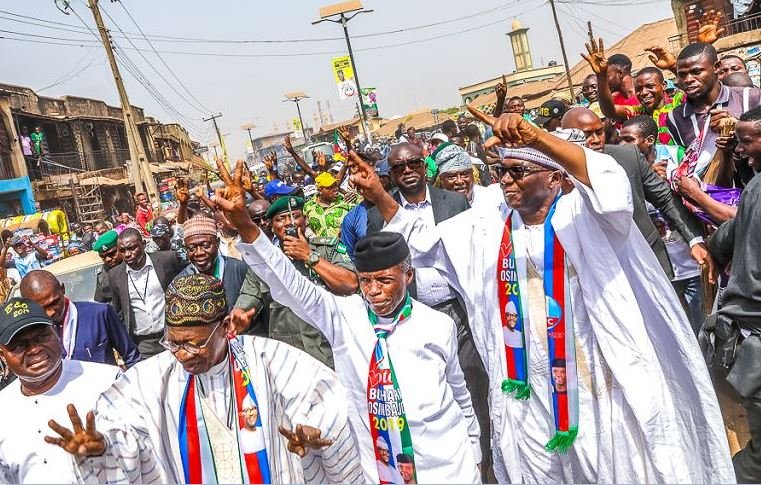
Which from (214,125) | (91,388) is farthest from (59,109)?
(91,388)

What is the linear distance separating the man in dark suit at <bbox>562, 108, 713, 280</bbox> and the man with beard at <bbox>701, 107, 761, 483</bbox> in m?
0.75

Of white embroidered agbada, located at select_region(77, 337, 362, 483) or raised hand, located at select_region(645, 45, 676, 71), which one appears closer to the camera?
white embroidered agbada, located at select_region(77, 337, 362, 483)

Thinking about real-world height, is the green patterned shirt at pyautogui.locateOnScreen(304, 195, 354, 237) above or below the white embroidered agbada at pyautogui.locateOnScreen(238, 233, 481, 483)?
above

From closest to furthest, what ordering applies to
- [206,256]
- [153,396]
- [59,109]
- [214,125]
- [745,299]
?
[153,396] → [745,299] → [206,256] → [59,109] → [214,125]

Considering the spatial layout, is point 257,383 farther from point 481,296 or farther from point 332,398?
point 481,296

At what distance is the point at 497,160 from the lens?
2.93 m

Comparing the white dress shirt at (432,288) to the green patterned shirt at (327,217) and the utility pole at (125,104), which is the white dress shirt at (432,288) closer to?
the green patterned shirt at (327,217)

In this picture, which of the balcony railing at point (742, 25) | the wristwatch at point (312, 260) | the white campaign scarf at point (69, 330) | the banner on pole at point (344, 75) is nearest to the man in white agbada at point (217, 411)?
the wristwatch at point (312, 260)

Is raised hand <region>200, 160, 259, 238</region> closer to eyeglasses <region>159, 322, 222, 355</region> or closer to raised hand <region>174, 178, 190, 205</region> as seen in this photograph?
eyeglasses <region>159, 322, 222, 355</region>

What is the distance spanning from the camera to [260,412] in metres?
2.47

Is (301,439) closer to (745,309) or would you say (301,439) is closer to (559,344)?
(559,344)

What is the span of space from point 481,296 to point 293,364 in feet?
3.21

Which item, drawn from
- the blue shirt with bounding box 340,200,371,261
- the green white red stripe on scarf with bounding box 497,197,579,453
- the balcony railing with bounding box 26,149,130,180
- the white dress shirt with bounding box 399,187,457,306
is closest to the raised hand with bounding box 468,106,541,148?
the green white red stripe on scarf with bounding box 497,197,579,453

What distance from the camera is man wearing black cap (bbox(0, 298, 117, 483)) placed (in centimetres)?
253
